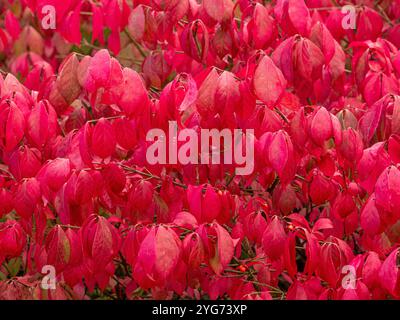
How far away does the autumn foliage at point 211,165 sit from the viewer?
5.82 ft

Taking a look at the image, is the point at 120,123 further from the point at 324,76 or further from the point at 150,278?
the point at 324,76

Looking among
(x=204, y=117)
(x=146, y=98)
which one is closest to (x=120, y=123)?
(x=146, y=98)

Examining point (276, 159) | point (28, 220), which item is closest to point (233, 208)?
point (276, 159)

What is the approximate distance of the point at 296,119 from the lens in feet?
6.04

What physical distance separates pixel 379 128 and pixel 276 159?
30 cm

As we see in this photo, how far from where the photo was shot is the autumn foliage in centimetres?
177

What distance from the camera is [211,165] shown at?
1.95 metres

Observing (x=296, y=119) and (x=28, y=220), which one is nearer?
(x=296, y=119)

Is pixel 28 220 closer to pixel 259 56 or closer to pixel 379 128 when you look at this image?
pixel 259 56

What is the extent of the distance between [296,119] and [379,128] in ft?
0.72
